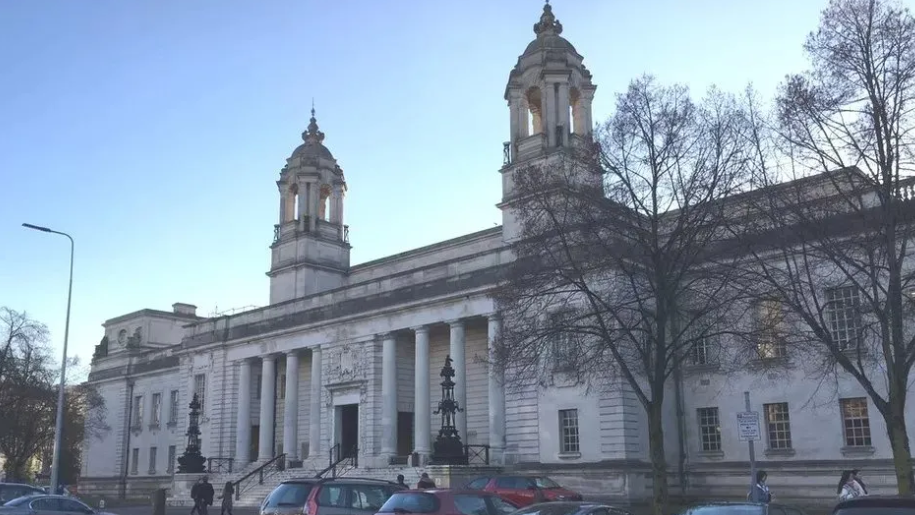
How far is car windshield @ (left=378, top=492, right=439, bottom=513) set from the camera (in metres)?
17.2

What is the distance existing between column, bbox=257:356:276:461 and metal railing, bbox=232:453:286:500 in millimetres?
1396

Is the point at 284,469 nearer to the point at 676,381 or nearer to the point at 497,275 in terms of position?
the point at 497,275

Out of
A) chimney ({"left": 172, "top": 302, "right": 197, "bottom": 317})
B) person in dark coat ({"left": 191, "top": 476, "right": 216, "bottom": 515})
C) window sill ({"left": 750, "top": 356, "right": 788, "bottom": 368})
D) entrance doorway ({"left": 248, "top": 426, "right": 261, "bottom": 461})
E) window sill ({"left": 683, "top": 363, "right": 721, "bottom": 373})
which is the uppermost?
chimney ({"left": 172, "top": 302, "right": 197, "bottom": 317})

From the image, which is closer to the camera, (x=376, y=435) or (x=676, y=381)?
(x=676, y=381)

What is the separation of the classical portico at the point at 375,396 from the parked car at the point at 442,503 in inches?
822

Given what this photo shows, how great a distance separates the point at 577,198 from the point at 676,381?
51.3 ft

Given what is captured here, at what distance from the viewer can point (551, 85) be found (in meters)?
43.4

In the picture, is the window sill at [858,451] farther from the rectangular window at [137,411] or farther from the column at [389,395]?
the rectangular window at [137,411]

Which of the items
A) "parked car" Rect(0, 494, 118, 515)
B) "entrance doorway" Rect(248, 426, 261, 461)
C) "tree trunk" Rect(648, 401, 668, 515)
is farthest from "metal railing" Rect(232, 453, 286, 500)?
"tree trunk" Rect(648, 401, 668, 515)

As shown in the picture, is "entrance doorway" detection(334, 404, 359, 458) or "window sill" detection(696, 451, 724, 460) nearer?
"window sill" detection(696, 451, 724, 460)

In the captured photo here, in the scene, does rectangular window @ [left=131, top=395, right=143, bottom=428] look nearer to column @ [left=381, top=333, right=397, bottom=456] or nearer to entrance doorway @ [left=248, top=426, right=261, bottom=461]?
entrance doorway @ [left=248, top=426, right=261, bottom=461]

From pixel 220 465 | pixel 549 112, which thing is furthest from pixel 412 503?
pixel 220 465

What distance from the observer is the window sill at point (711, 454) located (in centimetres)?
3503

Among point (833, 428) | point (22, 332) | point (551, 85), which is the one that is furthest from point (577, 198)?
point (22, 332)
